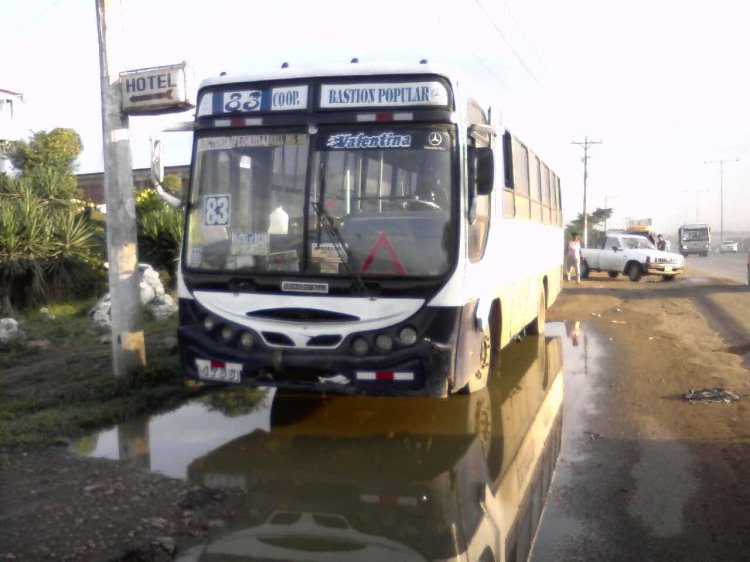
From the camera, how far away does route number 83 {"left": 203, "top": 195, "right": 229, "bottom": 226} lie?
23.9 ft

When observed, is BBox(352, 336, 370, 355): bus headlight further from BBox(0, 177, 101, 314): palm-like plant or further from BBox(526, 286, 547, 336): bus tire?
BBox(0, 177, 101, 314): palm-like plant

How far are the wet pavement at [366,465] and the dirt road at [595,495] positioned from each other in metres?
0.20

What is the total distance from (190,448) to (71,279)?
9824 millimetres

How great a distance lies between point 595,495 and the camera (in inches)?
231

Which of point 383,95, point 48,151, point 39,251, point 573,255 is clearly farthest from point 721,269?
point 383,95

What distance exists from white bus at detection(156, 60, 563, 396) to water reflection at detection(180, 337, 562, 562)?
0.61 metres

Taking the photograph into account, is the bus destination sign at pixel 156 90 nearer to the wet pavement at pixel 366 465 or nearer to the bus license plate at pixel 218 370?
the bus license plate at pixel 218 370

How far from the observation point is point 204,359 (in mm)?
7227

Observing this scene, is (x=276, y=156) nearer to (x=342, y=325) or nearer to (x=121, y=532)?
(x=342, y=325)

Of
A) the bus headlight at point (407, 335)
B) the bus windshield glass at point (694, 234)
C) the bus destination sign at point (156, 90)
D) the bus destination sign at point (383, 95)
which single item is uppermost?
the bus destination sign at point (156, 90)

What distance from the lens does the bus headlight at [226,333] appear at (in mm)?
7172

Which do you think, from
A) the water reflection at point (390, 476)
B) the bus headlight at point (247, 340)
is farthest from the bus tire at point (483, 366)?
the bus headlight at point (247, 340)

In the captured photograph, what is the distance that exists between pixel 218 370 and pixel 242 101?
235 cm

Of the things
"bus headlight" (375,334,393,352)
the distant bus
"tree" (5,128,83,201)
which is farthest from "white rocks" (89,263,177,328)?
the distant bus
